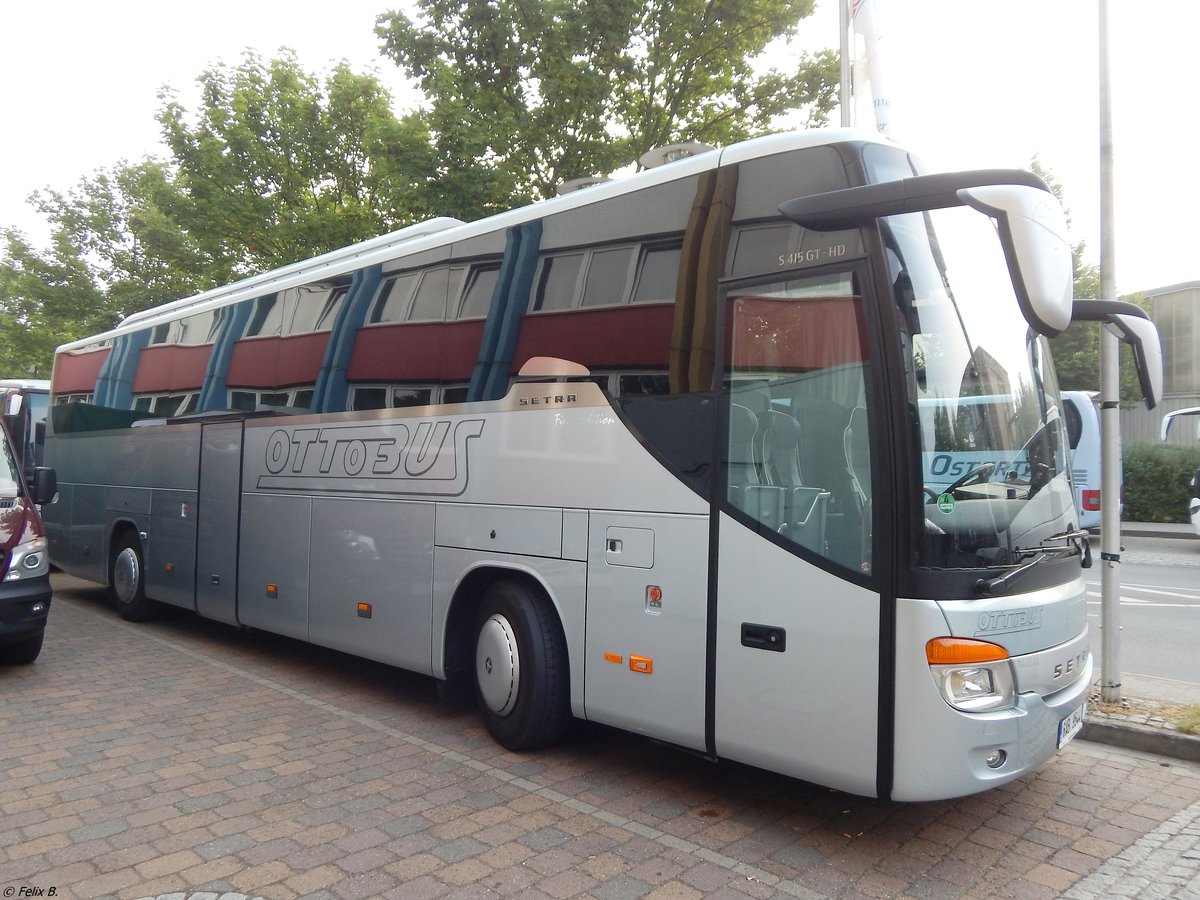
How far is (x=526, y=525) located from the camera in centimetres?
573

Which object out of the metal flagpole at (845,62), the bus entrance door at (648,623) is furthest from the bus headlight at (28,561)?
the metal flagpole at (845,62)

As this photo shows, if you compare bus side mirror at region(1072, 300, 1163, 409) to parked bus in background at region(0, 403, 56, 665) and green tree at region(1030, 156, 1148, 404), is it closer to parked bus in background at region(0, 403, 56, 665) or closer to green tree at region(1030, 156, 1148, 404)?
parked bus in background at region(0, 403, 56, 665)

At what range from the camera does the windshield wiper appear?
4000mm

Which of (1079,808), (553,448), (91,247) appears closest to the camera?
(1079,808)

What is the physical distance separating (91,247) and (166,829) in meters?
30.2

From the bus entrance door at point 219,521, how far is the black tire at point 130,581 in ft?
5.01

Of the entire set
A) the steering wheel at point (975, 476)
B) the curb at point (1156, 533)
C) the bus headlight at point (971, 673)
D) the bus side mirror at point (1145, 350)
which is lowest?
the curb at point (1156, 533)

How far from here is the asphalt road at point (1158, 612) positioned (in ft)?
27.4

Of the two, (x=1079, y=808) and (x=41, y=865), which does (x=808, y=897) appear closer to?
Answer: (x=1079, y=808)

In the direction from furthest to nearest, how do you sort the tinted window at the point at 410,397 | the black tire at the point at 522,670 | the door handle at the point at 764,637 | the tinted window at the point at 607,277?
the tinted window at the point at 410,397 < the black tire at the point at 522,670 < the tinted window at the point at 607,277 < the door handle at the point at 764,637

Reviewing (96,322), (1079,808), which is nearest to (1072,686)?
(1079,808)

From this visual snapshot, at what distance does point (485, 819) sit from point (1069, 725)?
2.92 meters

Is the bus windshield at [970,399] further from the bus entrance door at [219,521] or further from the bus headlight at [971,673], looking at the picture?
the bus entrance door at [219,521]

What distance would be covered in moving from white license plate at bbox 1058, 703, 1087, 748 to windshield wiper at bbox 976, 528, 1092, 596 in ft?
2.42
